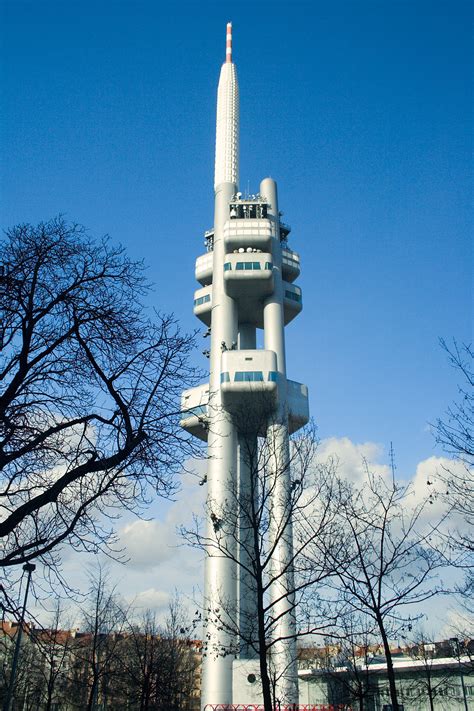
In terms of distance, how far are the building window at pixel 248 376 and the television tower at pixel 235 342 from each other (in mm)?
80

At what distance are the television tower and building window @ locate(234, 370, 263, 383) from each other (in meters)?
0.08

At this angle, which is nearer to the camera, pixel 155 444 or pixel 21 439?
pixel 21 439

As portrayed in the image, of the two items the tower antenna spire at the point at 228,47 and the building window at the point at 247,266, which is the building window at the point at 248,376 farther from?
the tower antenna spire at the point at 228,47

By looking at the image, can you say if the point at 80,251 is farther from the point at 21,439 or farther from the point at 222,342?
the point at 222,342

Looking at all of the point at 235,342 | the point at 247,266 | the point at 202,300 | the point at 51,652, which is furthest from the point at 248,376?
the point at 51,652

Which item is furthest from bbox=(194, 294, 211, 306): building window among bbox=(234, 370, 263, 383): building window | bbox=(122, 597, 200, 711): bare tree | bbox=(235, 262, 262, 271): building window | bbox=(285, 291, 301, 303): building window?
bbox=(122, 597, 200, 711): bare tree

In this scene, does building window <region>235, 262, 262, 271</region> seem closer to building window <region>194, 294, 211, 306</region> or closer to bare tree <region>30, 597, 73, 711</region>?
building window <region>194, 294, 211, 306</region>

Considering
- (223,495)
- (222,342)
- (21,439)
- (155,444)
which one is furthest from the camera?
(222,342)

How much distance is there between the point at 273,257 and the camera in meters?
54.8

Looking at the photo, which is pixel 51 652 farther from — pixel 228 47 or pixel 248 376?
pixel 228 47

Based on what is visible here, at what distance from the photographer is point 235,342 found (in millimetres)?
51156

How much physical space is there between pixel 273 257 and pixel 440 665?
36.9 metres

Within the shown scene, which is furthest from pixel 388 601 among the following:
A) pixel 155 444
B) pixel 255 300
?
pixel 255 300

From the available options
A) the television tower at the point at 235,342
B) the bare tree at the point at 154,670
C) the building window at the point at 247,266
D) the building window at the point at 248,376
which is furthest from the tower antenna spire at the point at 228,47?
the bare tree at the point at 154,670
